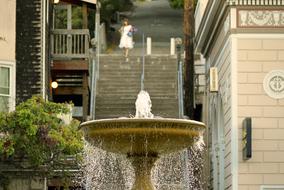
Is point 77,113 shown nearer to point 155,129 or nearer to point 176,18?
point 155,129

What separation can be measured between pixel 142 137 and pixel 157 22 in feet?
146

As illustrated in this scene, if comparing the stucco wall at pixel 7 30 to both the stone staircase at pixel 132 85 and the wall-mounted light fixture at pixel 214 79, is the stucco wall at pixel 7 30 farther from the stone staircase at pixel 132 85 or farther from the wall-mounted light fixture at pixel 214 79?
the wall-mounted light fixture at pixel 214 79

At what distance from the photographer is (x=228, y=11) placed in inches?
958

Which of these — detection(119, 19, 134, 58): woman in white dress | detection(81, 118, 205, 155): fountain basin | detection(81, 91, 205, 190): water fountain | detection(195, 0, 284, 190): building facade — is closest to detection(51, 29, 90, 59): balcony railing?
detection(119, 19, 134, 58): woman in white dress

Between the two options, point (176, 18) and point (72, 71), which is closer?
point (72, 71)

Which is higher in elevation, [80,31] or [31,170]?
[80,31]

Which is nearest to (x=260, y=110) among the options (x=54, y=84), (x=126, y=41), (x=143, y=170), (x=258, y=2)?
(x=258, y=2)

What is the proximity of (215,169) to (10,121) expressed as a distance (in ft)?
29.7

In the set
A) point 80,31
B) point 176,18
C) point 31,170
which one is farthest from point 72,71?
point 176,18

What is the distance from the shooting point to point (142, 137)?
1537 centimetres

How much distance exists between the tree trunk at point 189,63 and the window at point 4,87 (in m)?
7.48

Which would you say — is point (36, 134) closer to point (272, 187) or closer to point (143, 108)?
point (143, 108)

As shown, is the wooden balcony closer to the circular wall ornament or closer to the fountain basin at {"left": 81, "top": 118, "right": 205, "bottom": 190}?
the circular wall ornament

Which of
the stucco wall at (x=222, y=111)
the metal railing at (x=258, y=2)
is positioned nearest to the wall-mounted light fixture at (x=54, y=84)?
the stucco wall at (x=222, y=111)
